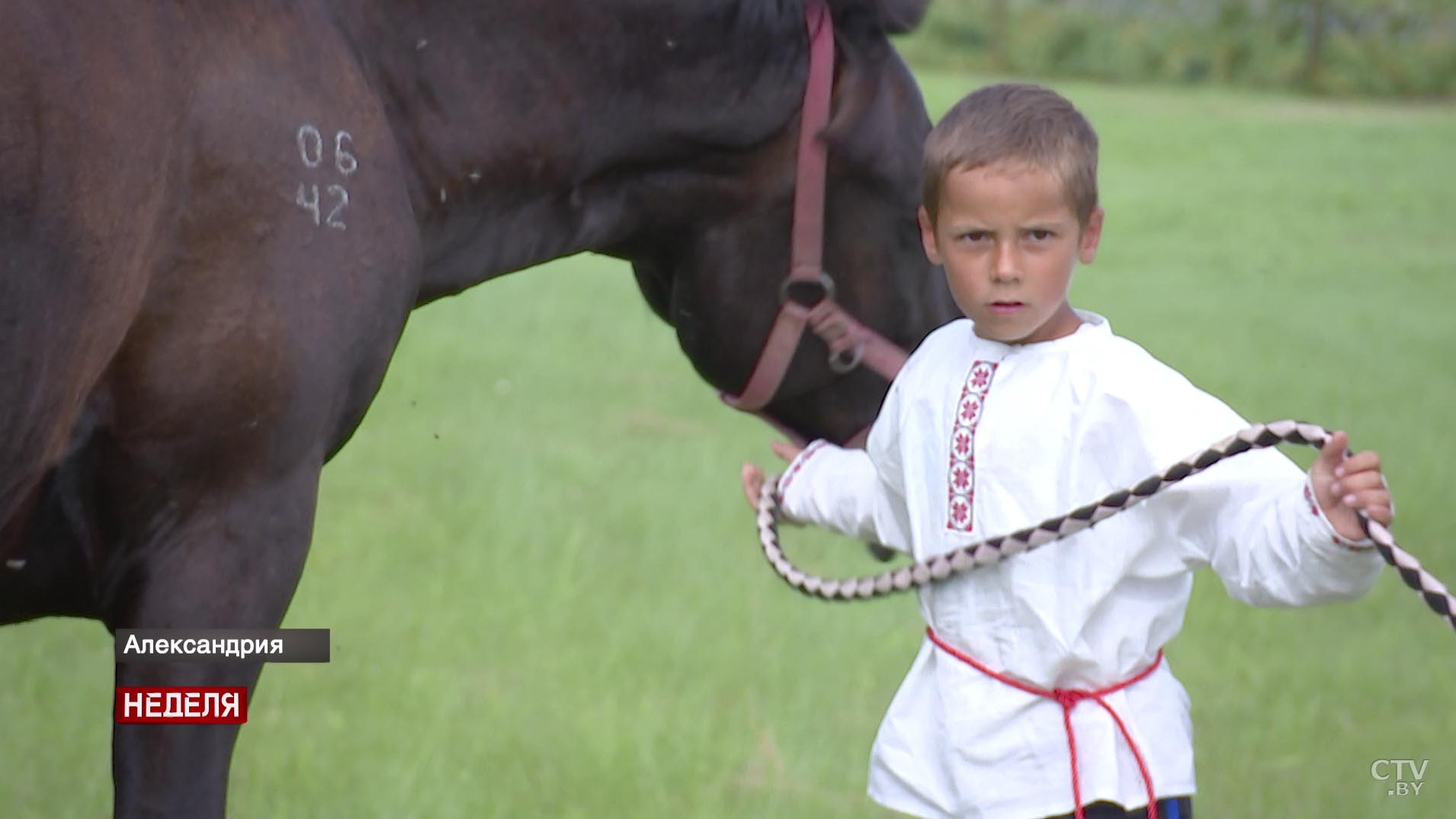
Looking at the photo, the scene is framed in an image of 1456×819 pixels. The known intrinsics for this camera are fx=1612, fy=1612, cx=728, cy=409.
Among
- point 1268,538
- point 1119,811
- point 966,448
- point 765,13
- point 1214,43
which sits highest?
point 1214,43

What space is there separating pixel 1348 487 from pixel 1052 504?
32cm

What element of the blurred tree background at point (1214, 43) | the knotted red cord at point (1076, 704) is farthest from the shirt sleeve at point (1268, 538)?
the blurred tree background at point (1214, 43)

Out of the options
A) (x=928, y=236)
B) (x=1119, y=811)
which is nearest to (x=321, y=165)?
(x=928, y=236)

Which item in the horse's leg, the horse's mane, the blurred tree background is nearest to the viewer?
the horse's leg

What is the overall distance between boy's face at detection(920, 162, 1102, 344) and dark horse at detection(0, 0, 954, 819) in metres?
0.43

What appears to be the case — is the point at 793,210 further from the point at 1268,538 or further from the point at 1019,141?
the point at 1268,538

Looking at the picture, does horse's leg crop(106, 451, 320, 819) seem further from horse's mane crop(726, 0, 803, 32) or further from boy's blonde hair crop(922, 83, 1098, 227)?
horse's mane crop(726, 0, 803, 32)

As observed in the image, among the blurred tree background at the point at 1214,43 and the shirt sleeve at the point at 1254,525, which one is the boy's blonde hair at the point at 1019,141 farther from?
the blurred tree background at the point at 1214,43

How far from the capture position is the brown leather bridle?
6.66 ft

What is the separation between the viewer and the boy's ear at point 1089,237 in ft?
5.41

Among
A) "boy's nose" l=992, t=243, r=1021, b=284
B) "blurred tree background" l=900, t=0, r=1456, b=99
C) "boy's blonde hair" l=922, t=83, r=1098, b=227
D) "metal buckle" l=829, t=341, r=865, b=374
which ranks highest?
"blurred tree background" l=900, t=0, r=1456, b=99

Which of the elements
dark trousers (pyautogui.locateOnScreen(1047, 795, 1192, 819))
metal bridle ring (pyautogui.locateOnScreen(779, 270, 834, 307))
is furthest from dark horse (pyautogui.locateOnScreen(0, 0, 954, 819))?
dark trousers (pyautogui.locateOnScreen(1047, 795, 1192, 819))

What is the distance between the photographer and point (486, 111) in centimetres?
179

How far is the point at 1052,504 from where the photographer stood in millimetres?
1612
